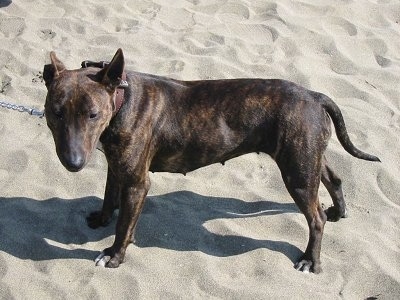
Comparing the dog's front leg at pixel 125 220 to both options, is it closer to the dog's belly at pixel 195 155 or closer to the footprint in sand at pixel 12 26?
the dog's belly at pixel 195 155

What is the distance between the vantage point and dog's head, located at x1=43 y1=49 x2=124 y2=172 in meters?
3.92

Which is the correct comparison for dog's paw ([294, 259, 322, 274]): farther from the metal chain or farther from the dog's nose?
the metal chain

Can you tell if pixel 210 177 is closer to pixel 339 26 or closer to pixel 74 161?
pixel 74 161

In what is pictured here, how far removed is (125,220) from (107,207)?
48cm

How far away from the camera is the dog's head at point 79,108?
12.8 ft

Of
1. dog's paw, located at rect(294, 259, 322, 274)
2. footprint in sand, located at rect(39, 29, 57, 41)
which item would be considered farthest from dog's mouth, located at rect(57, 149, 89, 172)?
footprint in sand, located at rect(39, 29, 57, 41)

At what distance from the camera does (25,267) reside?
4.62 metres

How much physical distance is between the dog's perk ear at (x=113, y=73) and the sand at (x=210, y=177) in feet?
4.42

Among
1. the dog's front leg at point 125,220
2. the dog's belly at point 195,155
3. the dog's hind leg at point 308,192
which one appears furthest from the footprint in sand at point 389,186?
the dog's front leg at point 125,220

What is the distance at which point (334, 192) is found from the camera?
5078mm

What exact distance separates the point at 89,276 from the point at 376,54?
401 cm

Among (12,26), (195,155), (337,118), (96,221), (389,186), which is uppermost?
(337,118)

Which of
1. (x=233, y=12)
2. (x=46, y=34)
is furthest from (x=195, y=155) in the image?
(x=233, y=12)

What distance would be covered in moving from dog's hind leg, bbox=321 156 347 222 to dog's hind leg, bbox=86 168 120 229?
1528 mm
